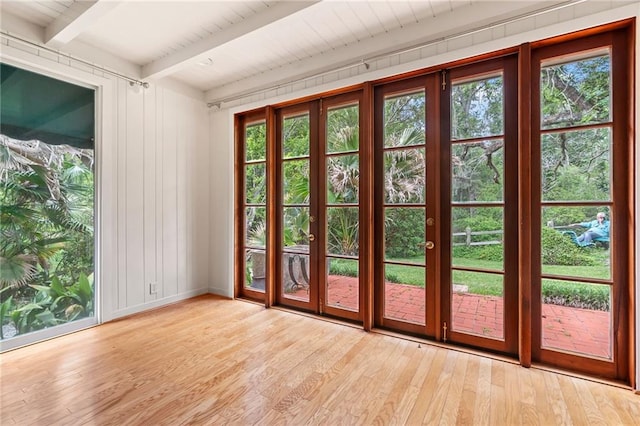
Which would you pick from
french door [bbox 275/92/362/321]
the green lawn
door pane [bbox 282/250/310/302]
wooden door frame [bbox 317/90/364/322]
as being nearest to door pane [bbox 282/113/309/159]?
french door [bbox 275/92/362/321]

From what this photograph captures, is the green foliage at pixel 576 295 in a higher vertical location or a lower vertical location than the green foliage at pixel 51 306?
higher

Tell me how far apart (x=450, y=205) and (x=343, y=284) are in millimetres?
1405

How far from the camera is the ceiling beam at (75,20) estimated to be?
228cm

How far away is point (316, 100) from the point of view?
3.45m

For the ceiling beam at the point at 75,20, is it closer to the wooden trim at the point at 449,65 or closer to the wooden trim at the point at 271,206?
the wooden trim at the point at 271,206

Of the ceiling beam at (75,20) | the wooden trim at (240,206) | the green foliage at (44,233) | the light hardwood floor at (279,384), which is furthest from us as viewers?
the wooden trim at (240,206)

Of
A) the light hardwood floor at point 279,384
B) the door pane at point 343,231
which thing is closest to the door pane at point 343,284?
the door pane at point 343,231

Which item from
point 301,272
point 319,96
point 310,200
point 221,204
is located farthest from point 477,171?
point 221,204

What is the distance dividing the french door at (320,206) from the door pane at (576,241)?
63.5 inches

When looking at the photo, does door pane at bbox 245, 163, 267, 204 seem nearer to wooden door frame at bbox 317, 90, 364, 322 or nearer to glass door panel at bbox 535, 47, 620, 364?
wooden door frame at bbox 317, 90, 364, 322

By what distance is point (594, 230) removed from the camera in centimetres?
221

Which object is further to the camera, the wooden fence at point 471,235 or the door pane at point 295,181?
the door pane at point 295,181

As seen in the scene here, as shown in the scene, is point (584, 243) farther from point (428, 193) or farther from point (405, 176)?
point (405, 176)

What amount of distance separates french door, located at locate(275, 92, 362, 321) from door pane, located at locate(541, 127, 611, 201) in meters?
1.61
